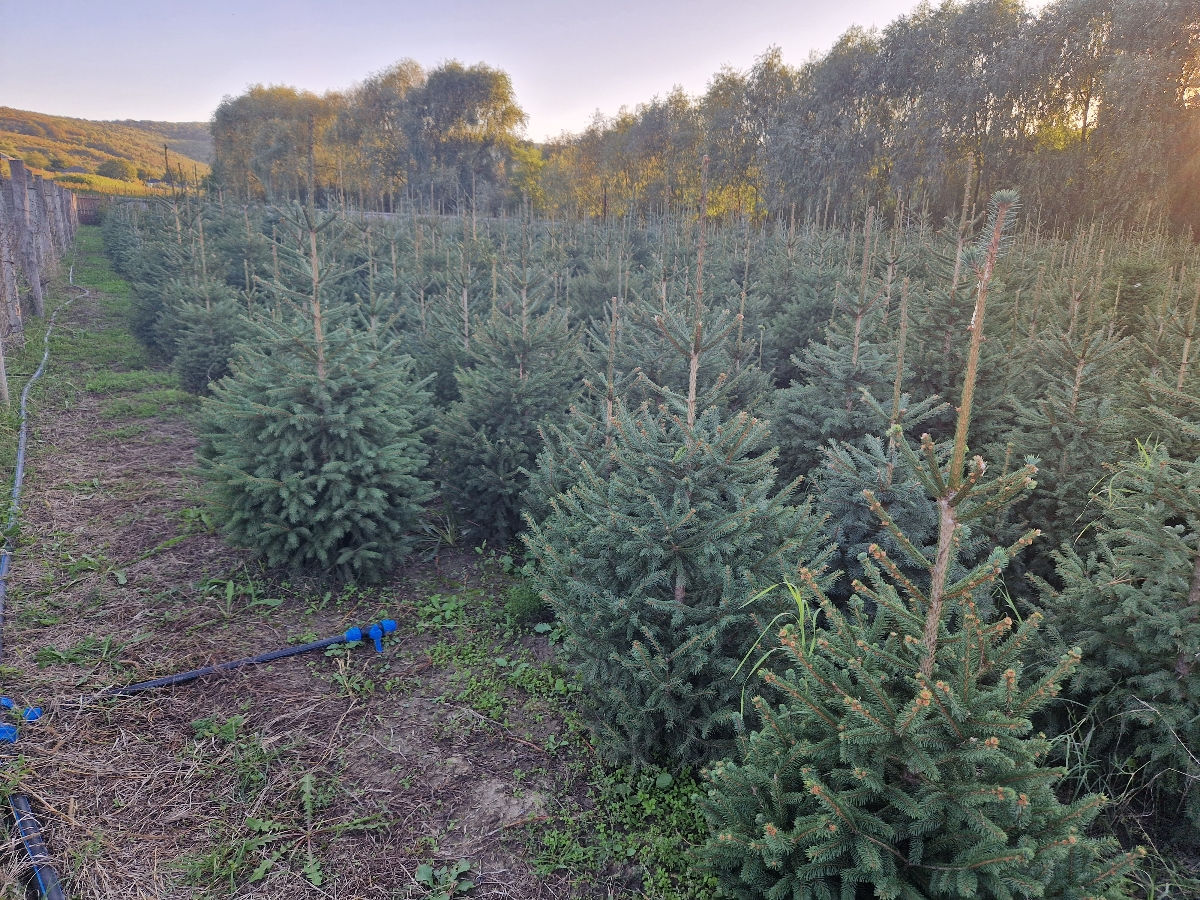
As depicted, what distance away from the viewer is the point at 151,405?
9.38 metres

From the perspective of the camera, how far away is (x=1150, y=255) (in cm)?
1046

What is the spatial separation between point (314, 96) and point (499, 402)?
66629mm

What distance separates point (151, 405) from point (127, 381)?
153cm

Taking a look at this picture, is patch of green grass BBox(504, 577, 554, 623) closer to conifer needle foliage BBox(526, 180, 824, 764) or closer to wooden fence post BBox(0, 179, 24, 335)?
conifer needle foliage BBox(526, 180, 824, 764)

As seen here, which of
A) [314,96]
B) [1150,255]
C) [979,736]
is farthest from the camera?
[314,96]

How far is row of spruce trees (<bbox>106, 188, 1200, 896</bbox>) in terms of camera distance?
196cm

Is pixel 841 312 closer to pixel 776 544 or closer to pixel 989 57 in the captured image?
pixel 776 544

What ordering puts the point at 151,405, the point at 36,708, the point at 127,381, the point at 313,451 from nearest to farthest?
the point at 36,708, the point at 313,451, the point at 151,405, the point at 127,381

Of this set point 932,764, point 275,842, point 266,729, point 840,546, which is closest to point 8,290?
point 266,729

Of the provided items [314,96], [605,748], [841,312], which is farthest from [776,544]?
[314,96]

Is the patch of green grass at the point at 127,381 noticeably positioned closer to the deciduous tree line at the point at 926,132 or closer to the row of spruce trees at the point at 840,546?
the deciduous tree line at the point at 926,132

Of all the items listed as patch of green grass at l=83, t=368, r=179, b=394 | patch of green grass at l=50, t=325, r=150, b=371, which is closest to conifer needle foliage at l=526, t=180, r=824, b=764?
patch of green grass at l=83, t=368, r=179, b=394

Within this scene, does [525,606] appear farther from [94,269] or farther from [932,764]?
[94,269]

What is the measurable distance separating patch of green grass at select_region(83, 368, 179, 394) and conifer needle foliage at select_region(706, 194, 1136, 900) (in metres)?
11.3
